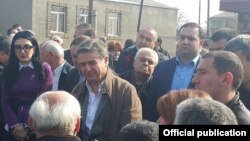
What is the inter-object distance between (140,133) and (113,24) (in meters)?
29.0

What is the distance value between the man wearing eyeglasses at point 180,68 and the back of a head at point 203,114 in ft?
8.25

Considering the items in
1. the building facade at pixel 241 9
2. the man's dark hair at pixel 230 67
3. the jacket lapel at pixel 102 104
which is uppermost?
the building facade at pixel 241 9

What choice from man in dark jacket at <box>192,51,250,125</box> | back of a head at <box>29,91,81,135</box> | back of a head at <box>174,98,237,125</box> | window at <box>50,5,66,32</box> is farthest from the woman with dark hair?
window at <box>50,5,66,32</box>

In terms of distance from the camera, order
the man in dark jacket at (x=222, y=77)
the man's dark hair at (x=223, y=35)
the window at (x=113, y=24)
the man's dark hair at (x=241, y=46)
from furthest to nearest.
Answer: the window at (x=113, y=24) → the man's dark hair at (x=223, y=35) → the man's dark hair at (x=241, y=46) → the man in dark jacket at (x=222, y=77)

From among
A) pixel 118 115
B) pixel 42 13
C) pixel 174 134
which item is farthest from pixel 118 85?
pixel 42 13

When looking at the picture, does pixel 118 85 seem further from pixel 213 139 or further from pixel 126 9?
pixel 126 9

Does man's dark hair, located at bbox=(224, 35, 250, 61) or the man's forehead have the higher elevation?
the man's forehead

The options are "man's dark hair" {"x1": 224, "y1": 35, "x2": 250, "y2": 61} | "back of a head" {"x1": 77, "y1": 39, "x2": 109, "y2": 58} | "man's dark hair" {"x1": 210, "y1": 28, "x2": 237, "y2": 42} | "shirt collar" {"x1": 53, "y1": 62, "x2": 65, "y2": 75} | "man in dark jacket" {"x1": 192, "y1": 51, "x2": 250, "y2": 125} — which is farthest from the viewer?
"shirt collar" {"x1": 53, "y1": 62, "x2": 65, "y2": 75}

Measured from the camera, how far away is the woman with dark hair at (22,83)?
5.03 meters

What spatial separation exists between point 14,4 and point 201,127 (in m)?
25.9

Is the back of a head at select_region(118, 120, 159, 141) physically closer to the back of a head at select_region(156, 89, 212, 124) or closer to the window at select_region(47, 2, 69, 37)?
the back of a head at select_region(156, 89, 212, 124)

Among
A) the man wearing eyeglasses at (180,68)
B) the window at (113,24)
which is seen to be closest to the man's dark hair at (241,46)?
the man wearing eyeglasses at (180,68)

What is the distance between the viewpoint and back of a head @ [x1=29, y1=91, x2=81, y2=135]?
120 inches

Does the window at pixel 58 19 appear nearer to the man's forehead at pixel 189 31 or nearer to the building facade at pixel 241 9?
the building facade at pixel 241 9
